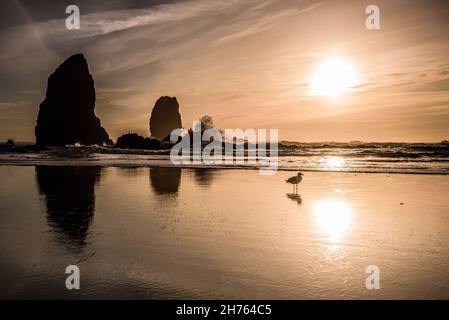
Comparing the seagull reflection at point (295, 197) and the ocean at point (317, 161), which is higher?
the ocean at point (317, 161)

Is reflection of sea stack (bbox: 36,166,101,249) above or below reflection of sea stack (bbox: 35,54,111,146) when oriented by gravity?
below

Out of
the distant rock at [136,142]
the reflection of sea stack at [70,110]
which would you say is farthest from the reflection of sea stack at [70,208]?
the reflection of sea stack at [70,110]

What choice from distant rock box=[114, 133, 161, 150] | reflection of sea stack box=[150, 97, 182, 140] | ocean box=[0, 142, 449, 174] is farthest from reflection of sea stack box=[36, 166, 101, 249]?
reflection of sea stack box=[150, 97, 182, 140]

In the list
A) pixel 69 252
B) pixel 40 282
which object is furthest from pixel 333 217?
pixel 40 282

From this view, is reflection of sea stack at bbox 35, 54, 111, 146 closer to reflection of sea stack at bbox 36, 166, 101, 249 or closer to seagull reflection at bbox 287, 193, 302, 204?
reflection of sea stack at bbox 36, 166, 101, 249

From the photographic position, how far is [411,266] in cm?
639

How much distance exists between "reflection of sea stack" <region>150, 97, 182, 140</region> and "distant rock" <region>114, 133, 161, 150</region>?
8886 cm

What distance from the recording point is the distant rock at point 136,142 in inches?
2781

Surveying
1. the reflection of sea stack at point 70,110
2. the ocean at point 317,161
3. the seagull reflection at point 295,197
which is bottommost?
the seagull reflection at point 295,197

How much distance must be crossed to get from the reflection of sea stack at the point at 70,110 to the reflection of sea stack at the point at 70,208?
88541 mm

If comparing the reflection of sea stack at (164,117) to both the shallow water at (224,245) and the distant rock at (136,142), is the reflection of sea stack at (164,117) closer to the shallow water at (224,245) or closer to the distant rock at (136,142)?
the distant rock at (136,142)

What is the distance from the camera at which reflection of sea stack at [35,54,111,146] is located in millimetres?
101250

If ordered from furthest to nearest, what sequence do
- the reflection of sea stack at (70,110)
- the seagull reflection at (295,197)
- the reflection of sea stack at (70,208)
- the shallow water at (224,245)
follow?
1. the reflection of sea stack at (70,110)
2. the seagull reflection at (295,197)
3. the reflection of sea stack at (70,208)
4. the shallow water at (224,245)

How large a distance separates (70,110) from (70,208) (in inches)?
3975
